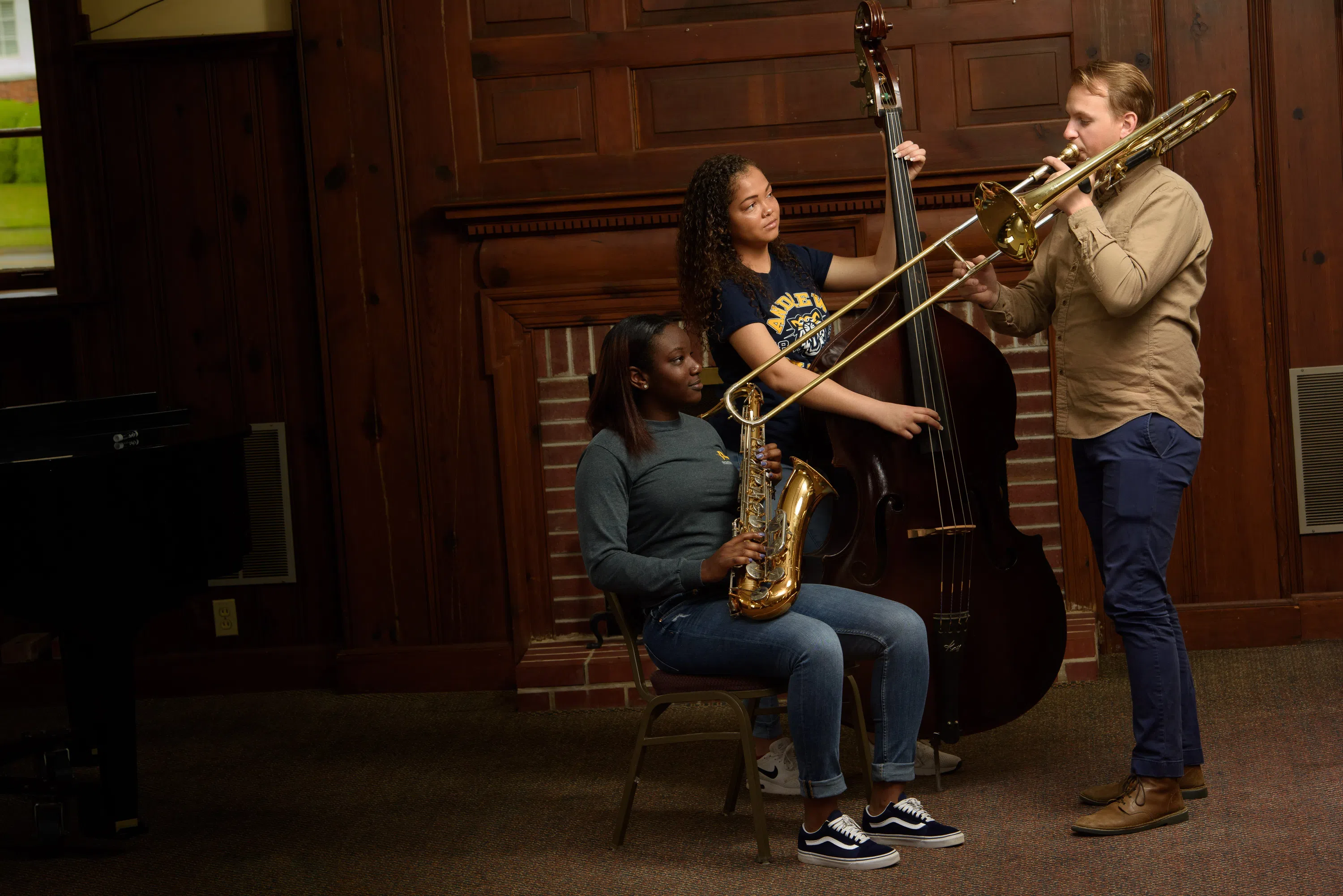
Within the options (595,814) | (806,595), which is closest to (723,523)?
(806,595)

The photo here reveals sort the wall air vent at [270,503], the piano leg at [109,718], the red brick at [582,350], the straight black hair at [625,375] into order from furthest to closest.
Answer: the wall air vent at [270,503]
the red brick at [582,350]
the piano leg at [109,718]
the straight black hair at [625,375]

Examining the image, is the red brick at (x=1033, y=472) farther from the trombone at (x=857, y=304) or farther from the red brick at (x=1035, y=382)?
the trombone at (x=857, y=304)

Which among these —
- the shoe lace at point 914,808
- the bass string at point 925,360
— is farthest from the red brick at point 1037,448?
the shoe lace at point 914,808

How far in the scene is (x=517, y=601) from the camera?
3895mm

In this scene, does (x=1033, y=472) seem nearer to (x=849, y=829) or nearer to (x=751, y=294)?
(x=751, y=294)

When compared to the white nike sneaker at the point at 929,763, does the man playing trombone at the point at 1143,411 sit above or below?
above

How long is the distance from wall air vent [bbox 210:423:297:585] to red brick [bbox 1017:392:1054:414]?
2.28 m

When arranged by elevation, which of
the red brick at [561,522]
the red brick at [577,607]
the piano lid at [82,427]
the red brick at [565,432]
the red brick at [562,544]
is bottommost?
the red brick at [577,607]

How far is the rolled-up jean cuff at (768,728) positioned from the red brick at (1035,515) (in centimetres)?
115

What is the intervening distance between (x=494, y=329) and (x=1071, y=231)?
6.31 ft

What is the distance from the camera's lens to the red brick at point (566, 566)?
3.88m

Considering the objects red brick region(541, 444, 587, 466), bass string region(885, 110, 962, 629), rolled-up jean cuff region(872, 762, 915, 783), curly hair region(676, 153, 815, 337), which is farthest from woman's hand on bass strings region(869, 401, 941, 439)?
red brick region(541, 444, 587, 466)

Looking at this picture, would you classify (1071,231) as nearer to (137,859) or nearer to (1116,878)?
(1116,878)

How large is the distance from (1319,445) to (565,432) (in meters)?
2.24
